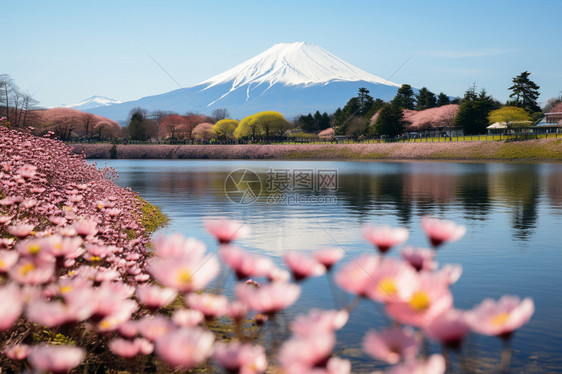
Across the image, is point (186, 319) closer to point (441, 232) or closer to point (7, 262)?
point (7, 262)

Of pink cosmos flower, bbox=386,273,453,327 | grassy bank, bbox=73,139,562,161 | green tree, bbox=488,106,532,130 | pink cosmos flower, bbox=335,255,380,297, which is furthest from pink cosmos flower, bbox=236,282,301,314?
green tree, bbox=488,106,532,130

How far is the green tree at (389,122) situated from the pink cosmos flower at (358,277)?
117 m

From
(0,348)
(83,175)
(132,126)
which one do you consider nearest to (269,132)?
(132,126)

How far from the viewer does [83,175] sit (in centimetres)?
1914

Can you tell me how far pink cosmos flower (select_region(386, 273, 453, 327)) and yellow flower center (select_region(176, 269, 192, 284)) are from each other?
3.75 feet

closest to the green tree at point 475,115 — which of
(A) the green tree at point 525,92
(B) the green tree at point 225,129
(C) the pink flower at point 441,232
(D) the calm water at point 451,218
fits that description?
(A) the green tree at point 525,92

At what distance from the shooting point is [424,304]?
2391 mm

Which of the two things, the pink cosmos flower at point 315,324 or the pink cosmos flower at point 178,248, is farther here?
the pink cosmos flower at point 178,248

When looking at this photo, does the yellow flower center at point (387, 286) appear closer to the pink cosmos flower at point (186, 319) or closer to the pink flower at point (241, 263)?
the pink flower at point (241, 263)

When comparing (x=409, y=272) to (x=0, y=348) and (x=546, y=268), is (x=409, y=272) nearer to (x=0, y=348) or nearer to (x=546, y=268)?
(x=0, y=348)

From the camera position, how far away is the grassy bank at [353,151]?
3297 inches

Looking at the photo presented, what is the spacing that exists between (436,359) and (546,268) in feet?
42.1

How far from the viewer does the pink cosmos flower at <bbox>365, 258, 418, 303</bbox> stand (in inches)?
95.9

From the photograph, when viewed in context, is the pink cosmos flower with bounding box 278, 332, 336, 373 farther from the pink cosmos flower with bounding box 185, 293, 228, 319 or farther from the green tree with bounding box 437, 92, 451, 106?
the green tree with bounding box 437, 92, 451, 106
